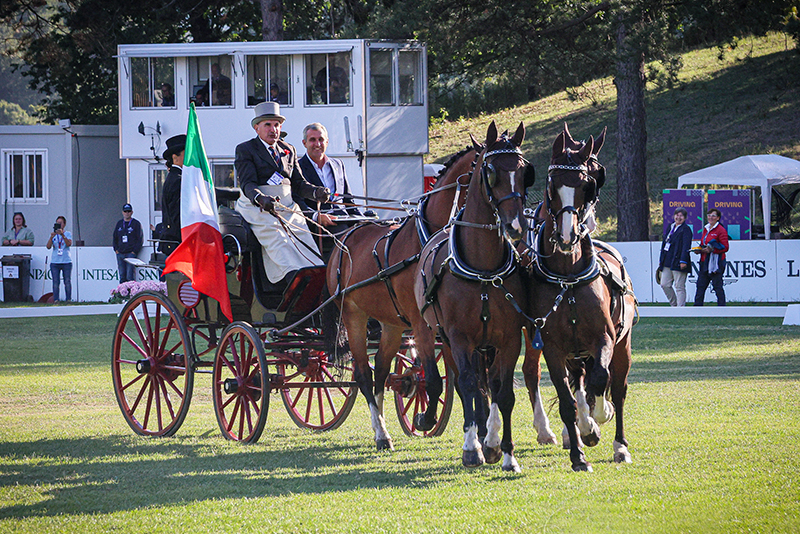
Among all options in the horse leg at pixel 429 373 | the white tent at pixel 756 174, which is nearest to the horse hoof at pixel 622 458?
the horse leg at pixel 429 373

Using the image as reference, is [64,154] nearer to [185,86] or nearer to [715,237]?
[185,86]

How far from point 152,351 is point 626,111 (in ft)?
54.8

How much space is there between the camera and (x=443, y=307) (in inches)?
247

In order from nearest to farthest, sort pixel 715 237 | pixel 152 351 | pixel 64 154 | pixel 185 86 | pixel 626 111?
pixel 152 351 → pixel 715 237 → pixel 626 111 → pixel 185 86 → pixel 64 154

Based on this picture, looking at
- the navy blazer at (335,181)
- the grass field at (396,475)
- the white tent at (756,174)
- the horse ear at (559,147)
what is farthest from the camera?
the white tent at (756,174)

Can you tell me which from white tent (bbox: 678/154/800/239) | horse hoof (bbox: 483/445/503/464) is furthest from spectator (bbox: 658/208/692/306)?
horse hoof (bbox: 483/445/503/464)

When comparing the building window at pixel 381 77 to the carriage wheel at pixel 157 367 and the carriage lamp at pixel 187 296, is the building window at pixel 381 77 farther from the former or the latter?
the carriage lamp at pixel 187 296

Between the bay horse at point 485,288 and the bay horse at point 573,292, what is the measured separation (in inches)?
7.3

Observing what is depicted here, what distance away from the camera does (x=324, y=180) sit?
9086 mm

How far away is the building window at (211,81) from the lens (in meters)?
24.3

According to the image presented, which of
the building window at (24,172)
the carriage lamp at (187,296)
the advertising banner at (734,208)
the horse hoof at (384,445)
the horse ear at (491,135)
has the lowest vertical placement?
the horse hoof at (384,445)

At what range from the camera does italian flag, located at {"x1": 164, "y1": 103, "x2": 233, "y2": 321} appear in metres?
7.81

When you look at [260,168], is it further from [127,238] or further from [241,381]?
[127,238]

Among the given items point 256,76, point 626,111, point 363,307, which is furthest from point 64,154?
point 363,307
